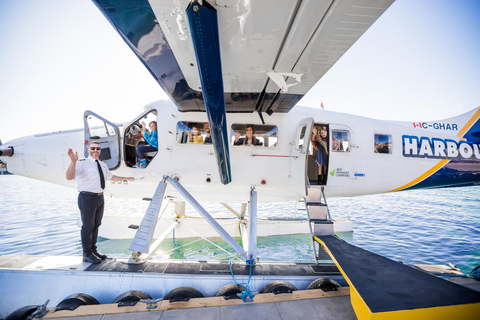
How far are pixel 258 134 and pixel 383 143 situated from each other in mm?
3027

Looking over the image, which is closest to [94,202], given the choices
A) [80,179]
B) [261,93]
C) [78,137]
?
[80,179]

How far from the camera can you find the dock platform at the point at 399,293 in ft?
6.58

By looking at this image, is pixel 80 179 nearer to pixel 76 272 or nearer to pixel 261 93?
pixel 76 272

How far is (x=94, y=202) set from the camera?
3389mm

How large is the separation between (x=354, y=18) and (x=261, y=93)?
1.86 metres

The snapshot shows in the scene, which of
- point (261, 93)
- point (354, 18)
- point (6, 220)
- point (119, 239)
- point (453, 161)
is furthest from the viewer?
point (6, 220)

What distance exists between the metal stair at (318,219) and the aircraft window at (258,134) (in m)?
1.45

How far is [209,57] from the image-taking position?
2068 mm

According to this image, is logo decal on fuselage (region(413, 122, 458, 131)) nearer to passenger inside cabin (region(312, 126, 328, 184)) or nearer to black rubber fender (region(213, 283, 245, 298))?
passenger inside cabin (region(312, 126, 328, 184))

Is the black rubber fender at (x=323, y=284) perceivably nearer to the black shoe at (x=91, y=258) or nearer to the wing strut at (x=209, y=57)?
the wing strut at (x=209, y=57)

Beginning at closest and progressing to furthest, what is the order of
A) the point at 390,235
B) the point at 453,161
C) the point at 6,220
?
the point at 453,161 → the point at 390,235 → the point at 6,220

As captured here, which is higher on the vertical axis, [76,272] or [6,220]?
[76,272]

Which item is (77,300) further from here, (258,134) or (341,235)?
(341,235)

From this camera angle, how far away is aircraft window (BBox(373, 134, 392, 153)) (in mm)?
4969
